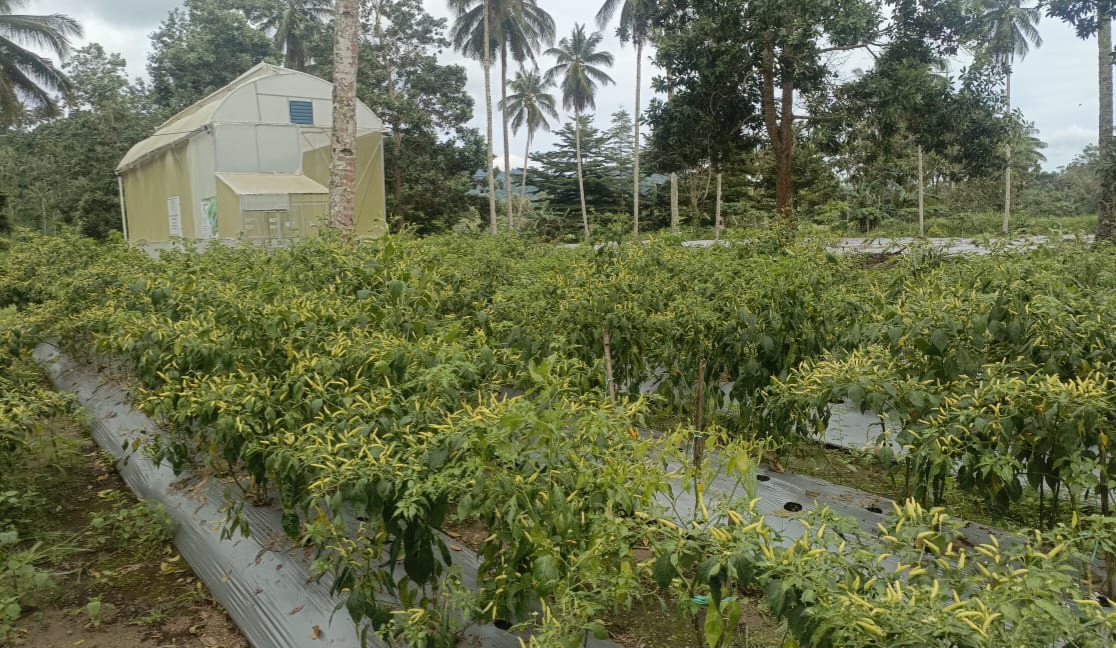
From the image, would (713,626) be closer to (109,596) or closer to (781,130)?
(109,596)

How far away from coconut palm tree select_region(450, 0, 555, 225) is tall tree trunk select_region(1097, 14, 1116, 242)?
16.2m

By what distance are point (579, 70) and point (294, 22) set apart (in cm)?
1331

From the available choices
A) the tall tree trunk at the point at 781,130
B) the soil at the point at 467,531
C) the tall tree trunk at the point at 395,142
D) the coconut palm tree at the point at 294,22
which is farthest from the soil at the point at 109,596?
the coconut palm tree at the point at 294,22

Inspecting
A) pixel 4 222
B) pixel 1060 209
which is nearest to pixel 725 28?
pixel 4 222

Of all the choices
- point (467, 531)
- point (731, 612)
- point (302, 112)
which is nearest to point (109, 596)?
point (467, 531)

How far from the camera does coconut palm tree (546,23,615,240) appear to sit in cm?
3494

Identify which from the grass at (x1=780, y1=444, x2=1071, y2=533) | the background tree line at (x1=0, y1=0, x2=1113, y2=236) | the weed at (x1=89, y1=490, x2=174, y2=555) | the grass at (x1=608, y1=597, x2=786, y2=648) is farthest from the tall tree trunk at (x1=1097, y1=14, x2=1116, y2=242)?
the weed at (x1=89, y1=490, x2=174, y2=555)

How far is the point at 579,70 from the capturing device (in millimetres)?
35375

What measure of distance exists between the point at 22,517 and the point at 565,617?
3253 millimetres

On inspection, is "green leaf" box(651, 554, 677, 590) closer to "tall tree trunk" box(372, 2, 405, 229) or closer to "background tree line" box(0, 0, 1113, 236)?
"background tree line" box(0, 0, 1113, 236)

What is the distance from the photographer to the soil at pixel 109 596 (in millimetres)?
2711

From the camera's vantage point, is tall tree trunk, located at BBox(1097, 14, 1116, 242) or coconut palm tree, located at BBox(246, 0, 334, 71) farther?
coconut palm tree, located at BBox(246, 0, 334, 71)

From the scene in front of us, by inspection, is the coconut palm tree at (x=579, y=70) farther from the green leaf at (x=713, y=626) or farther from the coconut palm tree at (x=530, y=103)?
the green leaf at (x=713, y=626)

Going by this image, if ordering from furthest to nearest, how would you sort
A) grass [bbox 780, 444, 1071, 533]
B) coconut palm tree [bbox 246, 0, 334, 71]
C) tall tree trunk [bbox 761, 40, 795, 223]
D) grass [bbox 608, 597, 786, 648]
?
coconut palm tree [bbox 246, 0, 334, 71] < tall tree trunk [bbox 761, 40, 795, 223] < grass [bbox 780, 444, 1071, 533] < grass [bbox 608, 597, 786, 648]
